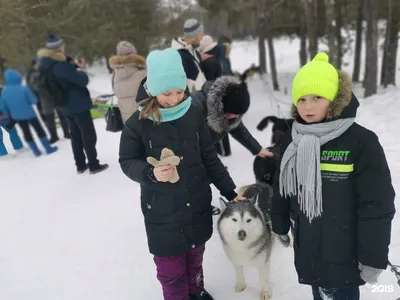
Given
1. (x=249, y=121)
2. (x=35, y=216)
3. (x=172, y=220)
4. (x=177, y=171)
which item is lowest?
(x=249, y=121)

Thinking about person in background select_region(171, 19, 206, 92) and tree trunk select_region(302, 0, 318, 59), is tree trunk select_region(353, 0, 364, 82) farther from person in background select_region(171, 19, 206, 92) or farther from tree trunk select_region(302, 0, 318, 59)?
person in background select_region(171, 19, 206, 92)

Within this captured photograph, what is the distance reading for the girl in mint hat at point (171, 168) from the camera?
6.46 ft

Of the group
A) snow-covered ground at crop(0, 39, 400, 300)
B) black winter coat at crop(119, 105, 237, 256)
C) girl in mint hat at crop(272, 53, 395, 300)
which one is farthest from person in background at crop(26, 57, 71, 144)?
girl in mint hat at crop(272, 53, 395, 300)

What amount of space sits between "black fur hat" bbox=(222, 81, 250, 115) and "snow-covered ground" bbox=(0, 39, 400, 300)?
1.30 metres

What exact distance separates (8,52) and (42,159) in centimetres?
248

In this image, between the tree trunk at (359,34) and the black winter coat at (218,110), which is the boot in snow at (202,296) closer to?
the black winter coat at (218,110)

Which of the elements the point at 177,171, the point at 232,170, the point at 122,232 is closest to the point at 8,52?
the point at 177,171

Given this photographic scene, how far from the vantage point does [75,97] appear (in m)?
4.84

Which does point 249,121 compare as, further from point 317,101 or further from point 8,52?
point 317,101

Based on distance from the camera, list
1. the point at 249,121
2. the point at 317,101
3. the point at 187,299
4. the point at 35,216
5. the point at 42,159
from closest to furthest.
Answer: the point at 317,101
the point at 187,299
the point at 35,216
the point at 42,159
the point at 249,121

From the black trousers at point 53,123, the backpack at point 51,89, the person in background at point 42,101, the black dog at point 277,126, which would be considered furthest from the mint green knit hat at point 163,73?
the black trousers at point 53,123

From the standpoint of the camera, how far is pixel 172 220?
2.13m

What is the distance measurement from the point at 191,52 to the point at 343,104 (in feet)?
9.08

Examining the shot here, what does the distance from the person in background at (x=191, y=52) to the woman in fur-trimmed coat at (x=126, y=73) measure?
1.93ft
